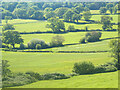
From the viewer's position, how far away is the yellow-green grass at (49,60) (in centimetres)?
3859

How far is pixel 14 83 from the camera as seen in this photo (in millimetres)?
23891

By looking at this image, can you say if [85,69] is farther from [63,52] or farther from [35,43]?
[35,43]

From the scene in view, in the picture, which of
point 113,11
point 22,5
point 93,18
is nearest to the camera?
point 93,18

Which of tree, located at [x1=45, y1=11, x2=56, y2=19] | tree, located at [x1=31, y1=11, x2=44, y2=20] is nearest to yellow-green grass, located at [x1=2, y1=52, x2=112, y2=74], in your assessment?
tree, located at [x1=31, y1=11, x2=44, y2=20]

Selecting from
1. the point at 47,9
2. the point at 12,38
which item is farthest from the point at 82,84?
the point at 47,9

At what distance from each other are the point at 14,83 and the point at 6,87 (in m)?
1.20

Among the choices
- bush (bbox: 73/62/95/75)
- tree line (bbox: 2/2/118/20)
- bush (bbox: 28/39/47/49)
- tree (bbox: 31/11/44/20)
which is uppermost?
tree line (bbox: 2/2/118/20)

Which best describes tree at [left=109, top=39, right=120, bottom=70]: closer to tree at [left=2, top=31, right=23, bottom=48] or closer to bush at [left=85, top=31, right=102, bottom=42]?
bush at [left=85, top=31, right=102, bottom=42]

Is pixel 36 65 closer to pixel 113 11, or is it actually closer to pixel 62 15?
pixel 62 15

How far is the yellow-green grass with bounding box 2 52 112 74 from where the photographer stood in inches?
1519

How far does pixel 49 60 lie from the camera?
44.6 metres

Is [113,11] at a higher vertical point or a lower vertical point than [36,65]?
higher

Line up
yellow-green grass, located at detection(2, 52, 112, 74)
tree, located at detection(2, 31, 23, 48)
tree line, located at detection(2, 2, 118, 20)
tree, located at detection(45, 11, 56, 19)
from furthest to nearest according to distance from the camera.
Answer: tree line, located at detection(2, 2, 118, 20) → tree, located at detection(45, 11, 56, 19) → tree, located at detection(2, 31, 23, 48) → yellow-green grass, located at detection(2, 52, 112, 74)

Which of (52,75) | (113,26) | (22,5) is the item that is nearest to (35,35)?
(113,26)
